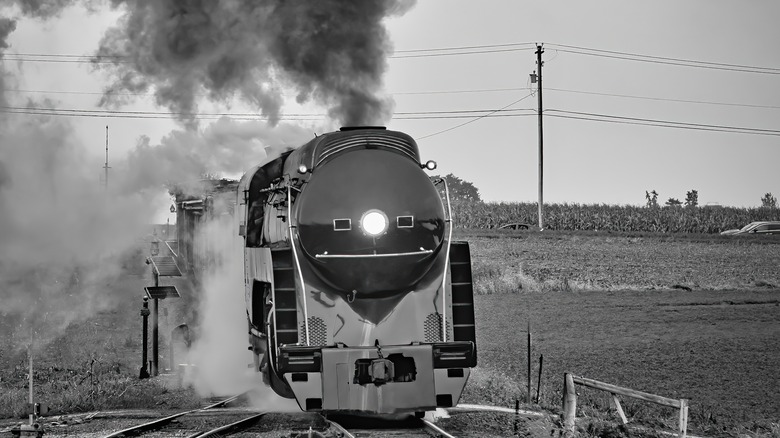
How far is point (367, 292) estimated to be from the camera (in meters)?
10.3

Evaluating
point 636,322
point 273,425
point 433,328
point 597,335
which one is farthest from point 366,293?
point 636,322

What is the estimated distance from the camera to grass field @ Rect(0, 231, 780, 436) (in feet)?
47.1

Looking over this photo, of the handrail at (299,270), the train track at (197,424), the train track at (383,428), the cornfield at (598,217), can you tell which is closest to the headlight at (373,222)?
the handrail at (299,270)

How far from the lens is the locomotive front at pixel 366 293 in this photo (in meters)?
9.94

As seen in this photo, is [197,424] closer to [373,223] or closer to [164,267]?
[373,223]

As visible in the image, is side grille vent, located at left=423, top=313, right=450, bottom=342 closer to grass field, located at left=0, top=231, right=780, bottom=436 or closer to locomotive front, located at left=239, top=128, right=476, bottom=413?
locomotive front, located at left=239, top=128, right=476, bottom=413

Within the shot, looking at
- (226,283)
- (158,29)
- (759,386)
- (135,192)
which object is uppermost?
(158,29)

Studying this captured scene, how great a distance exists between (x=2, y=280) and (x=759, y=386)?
14783 millimetres

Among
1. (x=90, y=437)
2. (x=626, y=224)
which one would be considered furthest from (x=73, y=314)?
(x=626, y=224)

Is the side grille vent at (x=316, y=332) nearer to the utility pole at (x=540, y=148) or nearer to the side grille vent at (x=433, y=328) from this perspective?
the side grille vent at (x=433, y=328)

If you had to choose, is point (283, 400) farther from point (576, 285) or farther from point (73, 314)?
point (576, 285)

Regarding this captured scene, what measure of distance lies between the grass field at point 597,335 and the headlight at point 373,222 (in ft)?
12.2

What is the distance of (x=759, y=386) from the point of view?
1612 centimetres

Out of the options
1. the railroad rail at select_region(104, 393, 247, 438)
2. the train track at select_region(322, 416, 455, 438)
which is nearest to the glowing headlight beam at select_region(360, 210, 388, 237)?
the train track at select_region(322, 416, 455, 438)
